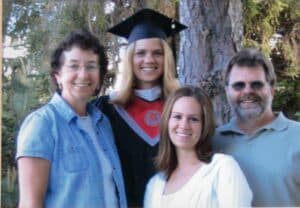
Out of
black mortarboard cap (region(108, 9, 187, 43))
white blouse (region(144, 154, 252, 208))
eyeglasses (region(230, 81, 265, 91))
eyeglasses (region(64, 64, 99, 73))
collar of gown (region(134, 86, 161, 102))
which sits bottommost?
white blouse (region(144, 154, 252, 208))

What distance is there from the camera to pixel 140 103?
128 centimetres

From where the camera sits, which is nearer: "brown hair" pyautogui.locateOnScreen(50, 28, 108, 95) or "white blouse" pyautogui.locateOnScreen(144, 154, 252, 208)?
"white blouse" pyautogui.locateOnScreen(144, 154, 252, 208)

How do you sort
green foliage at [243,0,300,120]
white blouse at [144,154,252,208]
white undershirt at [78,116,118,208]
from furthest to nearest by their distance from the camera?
green foliage at [243,0,300,120] → white undershirt at [78,116,118,208] → white blouse at [144,154,252,208]

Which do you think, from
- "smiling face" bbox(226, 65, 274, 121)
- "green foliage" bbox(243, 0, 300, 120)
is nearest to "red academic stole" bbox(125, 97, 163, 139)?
"smiling face" bbox(226, 65, 274, 121)

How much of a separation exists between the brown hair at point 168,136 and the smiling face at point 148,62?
0.32 ft

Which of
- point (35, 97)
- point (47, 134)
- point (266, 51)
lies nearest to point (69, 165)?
point (47, 134)

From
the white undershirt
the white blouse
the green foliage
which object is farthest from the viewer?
the green foliage

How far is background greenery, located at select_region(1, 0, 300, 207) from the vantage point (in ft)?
4.10

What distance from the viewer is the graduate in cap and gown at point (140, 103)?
1.25m

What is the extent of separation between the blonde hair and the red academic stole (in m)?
0.02

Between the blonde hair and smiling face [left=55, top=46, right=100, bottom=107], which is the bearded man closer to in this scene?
the blonde hair

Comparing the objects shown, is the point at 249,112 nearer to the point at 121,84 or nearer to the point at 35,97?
the point at 121,84

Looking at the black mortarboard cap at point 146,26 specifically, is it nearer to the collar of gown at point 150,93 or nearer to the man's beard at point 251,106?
the collar of gown at point 150,93

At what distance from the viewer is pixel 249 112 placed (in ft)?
3.96
